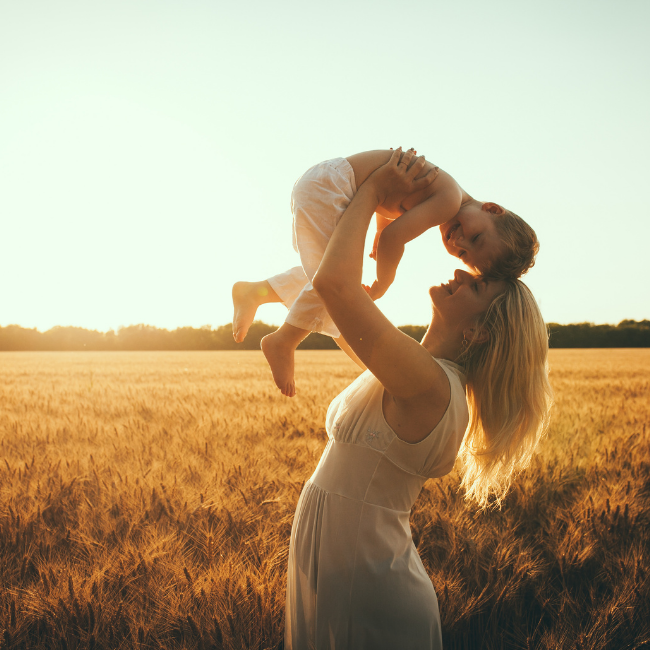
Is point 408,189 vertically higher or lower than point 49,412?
higher

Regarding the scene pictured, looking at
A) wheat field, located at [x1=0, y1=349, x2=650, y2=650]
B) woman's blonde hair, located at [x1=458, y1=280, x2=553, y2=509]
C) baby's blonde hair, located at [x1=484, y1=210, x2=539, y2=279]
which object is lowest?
wheat field, located at [x1=0, y1=349, x2=650, y2=650]

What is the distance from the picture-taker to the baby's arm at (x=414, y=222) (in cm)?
172

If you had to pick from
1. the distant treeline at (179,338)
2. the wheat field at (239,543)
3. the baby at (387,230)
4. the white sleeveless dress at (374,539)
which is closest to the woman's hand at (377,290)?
the baby at (387,230)

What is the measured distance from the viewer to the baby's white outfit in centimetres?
181

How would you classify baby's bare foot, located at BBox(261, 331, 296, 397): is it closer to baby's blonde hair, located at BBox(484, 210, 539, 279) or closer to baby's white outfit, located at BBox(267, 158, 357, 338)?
baby's white outfit, located at BBox(267, 158, 357, 338)

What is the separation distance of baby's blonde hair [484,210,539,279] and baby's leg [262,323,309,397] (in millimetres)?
789

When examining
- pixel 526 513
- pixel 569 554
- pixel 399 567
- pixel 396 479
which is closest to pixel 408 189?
pixel 396 479

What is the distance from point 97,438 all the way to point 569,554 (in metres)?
3.55

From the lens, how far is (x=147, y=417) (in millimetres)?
5164

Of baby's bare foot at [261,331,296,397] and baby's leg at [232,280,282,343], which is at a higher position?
baby's leg at [232,280,282,343]

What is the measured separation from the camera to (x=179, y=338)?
42.0m

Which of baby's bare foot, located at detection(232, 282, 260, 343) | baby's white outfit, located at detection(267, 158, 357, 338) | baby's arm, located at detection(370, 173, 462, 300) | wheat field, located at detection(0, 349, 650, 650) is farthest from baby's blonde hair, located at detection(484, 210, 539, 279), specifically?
wheat field, located at detection(0, 349, 650, 650)

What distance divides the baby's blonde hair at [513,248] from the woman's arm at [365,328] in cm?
53

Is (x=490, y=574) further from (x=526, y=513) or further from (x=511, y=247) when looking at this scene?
(x=511, y=247)
